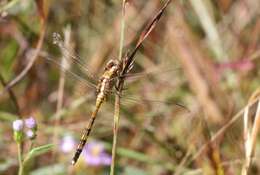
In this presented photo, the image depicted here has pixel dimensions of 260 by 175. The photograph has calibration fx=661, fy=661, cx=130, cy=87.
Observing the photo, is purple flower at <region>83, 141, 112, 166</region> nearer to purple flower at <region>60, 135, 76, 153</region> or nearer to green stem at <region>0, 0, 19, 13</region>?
purple flower at <region>60, 135, 76, 153</region>

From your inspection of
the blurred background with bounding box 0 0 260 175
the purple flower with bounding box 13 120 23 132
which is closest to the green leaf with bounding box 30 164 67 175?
the blurred background with bounding box 0 0 260 175

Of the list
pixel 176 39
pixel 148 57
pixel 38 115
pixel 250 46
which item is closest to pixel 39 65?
pixel 38 115

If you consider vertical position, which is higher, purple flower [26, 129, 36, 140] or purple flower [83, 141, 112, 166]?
purple flower [83, 141, 112, 166]

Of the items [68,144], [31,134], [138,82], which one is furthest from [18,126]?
[138,82]

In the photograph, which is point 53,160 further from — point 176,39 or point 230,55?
point 230,55

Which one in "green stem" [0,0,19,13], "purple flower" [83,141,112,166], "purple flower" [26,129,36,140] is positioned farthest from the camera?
"purple flower" [83,141,112,166]

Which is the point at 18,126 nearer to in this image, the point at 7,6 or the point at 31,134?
the point at 31,134
